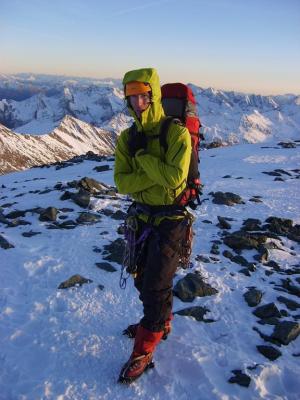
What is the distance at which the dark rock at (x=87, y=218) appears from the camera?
16109 mm

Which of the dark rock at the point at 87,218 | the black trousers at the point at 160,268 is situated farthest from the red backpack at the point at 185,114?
the dark rock at the point at 87,218

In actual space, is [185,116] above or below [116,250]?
above

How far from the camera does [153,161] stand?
21.6 feet

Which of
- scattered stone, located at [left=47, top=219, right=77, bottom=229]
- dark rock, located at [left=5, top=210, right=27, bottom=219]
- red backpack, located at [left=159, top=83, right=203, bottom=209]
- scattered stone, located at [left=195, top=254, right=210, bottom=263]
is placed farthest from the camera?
dark rock, located at [left=5, top=210, right=27, bottom=219]

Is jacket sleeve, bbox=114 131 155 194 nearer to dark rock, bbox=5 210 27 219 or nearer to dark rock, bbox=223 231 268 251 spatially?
dark rock, bbox=223 231 268 251

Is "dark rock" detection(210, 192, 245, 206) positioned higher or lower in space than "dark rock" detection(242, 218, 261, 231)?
lower

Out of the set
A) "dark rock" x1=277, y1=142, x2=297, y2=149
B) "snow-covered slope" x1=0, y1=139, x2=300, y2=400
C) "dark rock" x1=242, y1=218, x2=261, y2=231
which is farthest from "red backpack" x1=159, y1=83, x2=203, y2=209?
"dark rock" x1=277, y1=142, x2=297, y2=149

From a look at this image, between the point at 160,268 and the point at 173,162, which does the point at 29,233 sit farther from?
the point at 173,162

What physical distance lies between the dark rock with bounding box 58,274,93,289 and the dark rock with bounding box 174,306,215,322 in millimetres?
2560

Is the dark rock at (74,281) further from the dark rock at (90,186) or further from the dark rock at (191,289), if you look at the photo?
the dark rock at (90,186)

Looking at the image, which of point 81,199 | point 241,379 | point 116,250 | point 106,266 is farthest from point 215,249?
point 81,199

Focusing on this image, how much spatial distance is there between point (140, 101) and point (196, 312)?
5168 millimetres

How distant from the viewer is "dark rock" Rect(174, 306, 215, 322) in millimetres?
9462

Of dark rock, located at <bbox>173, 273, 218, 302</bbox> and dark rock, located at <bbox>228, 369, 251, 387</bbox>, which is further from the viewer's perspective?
dark rock, located at <bbox>173, 273, 218, 302</bbox>
